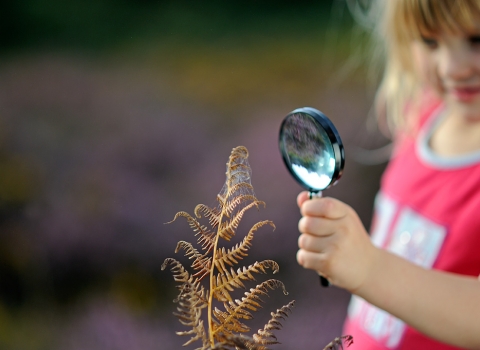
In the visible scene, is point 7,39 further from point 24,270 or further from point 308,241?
point 308,241

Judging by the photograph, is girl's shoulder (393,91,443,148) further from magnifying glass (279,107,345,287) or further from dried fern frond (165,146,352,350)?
dried fern frond (165,146,352,350)

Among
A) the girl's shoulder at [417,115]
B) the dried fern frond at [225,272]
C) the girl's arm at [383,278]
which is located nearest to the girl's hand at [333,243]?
the girl's arm at [383,278]

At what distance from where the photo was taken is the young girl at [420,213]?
0.51m

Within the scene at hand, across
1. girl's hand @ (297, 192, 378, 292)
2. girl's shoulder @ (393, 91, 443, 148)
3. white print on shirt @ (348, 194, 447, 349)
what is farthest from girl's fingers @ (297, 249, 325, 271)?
girl's shoulder @ (393, 91, 443, 148)

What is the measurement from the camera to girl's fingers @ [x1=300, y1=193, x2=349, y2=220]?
1.59 feet

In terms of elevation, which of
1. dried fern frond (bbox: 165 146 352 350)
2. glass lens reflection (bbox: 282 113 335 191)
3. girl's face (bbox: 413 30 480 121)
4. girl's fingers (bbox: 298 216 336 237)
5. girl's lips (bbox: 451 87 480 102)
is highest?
girl's face (bbox: 413 30 480 121)

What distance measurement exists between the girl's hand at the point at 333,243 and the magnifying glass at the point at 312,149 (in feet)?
0.06

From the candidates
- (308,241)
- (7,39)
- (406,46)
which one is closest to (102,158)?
(7,39)

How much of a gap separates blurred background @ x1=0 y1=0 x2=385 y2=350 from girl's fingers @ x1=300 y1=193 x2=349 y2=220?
6.6 inches

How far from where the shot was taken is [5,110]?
1.12 m

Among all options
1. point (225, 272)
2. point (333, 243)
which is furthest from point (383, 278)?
point (225, 272)

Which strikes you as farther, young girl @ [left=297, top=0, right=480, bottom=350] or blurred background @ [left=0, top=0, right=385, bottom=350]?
blurred background @ [left=0, top=0, right=385, bottom=350]

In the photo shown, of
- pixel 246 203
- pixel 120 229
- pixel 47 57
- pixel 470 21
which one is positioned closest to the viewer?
pixel 246 203

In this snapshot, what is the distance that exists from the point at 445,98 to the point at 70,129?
0.78 meters
